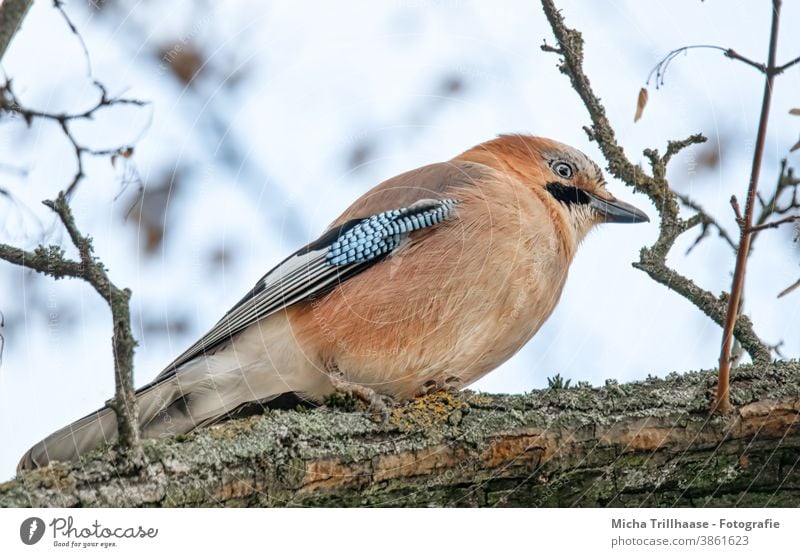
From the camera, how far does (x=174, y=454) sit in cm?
259

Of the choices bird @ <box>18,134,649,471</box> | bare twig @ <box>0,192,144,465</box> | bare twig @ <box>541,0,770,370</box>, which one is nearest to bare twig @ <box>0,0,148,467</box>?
bare twig @ <box>0,192,144,465</box>

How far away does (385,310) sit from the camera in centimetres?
335

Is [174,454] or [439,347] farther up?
[439,347]

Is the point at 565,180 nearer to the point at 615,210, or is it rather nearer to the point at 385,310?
the point at 615,210

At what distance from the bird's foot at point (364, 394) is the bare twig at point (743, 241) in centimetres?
105

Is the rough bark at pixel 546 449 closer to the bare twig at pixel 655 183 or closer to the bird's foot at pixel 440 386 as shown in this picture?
the bird's foot at pixel 440 386

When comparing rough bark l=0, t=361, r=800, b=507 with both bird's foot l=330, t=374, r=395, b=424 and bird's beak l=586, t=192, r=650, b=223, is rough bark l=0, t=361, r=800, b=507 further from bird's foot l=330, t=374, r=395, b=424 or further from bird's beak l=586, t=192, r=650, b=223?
bird's beak l=586, t=192, r=650, b=223

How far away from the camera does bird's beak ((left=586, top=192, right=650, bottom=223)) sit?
141 inches

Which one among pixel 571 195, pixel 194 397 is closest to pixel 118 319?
pixel 194 397

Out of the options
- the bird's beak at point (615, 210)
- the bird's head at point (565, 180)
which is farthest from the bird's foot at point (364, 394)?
the bird's beak at point (615, 210)

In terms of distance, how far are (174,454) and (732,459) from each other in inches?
65.7

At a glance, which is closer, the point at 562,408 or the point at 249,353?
the point at 562,408
